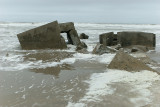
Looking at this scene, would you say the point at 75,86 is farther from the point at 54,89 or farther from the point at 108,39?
the point at 108,39

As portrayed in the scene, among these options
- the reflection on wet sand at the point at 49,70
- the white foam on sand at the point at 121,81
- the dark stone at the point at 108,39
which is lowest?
the dark stone at the point at 108,39

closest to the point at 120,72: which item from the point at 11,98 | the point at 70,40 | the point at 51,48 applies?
the point at 11,98

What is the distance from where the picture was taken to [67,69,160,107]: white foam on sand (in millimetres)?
4166

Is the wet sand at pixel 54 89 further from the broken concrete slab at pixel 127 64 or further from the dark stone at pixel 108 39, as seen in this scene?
the dark stone at pixel 108 39

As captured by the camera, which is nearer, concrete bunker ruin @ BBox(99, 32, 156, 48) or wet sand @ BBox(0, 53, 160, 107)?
wet sand @ BBox(0, 53, 160, 107)

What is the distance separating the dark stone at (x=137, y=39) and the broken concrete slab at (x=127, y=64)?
22.3 ft

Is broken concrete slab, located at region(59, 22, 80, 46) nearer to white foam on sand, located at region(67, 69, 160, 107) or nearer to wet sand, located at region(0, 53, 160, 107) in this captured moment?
wet sand, located at region(0, 53, 160, 107)

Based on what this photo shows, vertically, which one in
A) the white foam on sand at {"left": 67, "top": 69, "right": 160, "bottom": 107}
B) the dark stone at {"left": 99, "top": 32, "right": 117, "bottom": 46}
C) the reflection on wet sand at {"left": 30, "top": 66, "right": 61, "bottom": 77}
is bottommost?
the dark stone at {"left": 99, "top": 32, "right": 117, "bottom": 46}

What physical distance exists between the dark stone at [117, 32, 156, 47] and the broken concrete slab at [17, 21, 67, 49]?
4.09 metres

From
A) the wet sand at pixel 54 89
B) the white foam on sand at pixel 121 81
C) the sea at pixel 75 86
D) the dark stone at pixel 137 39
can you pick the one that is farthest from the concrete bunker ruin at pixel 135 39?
the white foam on sand at pixel 121 81

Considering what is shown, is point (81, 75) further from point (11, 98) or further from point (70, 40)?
point (70, 40)

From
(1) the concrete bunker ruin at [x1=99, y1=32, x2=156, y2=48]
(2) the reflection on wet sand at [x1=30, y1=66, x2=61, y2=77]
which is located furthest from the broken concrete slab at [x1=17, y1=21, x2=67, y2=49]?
(2) the reflection on wet sand at [x1=30, y1=66, x2=61, y2=77]

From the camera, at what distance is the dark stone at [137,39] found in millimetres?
13148

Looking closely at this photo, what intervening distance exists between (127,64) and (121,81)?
4.24ft
